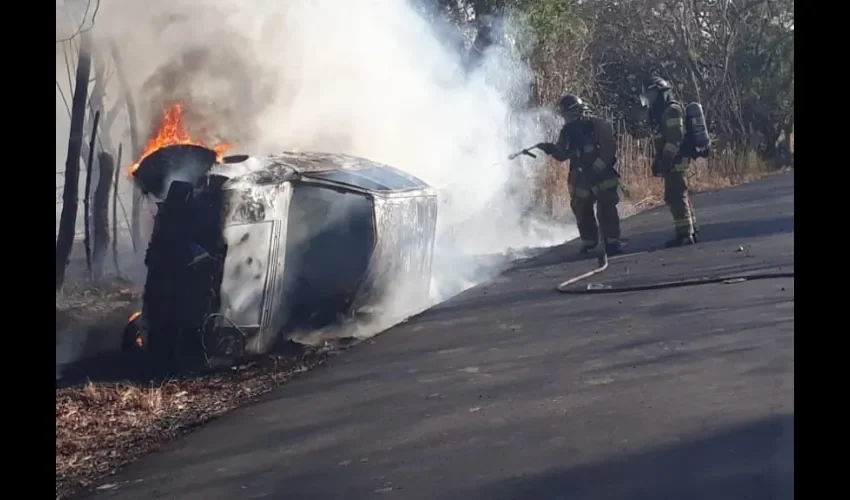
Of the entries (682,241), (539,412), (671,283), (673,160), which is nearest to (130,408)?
(539,412)

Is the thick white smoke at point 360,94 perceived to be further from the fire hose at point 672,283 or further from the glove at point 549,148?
the fire hose at point 672,283

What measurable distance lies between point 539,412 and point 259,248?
104 inches

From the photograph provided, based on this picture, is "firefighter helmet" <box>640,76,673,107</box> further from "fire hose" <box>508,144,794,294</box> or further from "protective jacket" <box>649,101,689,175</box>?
"fire hose" <box>508,144,794,294</box>

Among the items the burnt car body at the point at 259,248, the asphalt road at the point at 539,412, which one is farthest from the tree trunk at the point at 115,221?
the asphalt road at the point at 539,412

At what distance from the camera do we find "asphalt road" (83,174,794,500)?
4004mm

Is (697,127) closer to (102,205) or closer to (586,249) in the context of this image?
(586,249)

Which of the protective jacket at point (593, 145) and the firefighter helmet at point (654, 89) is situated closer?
the firefighter helmet at point (654, 89)

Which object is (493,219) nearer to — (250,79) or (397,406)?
(250,79)

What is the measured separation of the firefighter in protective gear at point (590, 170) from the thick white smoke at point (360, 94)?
1.07 meters

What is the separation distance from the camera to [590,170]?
9039 millimetres

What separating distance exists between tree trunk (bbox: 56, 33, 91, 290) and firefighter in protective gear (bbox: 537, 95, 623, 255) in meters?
4.73

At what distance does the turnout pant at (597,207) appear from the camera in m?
8.85
